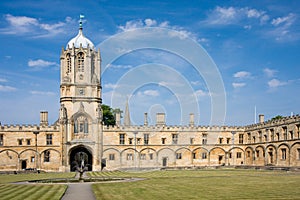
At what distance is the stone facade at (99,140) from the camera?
196ft

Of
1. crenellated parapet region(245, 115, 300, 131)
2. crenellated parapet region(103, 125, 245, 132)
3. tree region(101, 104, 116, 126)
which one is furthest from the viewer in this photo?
tree region(101, 104, 116, 126)

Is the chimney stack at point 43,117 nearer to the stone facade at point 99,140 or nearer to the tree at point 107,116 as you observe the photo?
the stone facade at point 99,140

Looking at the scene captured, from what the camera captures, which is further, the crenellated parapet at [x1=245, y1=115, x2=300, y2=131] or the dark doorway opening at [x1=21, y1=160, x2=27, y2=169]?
the dark doorway opening at [x1=21, y1=160, x2=27, y2=169]

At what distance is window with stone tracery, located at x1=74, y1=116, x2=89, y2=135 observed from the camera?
61312 mm

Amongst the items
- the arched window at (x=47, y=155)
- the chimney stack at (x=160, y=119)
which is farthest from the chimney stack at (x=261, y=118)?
the arched window at (x=47, y=155)

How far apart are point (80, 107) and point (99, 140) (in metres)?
5.62

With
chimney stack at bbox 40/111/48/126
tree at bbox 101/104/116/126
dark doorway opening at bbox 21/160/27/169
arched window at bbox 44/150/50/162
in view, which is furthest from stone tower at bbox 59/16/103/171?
tree at bbox 101/104/116/126

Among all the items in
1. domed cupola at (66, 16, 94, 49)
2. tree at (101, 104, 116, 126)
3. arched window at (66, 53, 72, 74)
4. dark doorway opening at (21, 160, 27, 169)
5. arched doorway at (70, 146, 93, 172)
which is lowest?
dark doorway opening at (21, 160, 27, 169)

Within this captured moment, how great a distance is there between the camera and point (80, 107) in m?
61.6

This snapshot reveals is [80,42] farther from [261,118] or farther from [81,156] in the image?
[261,118]

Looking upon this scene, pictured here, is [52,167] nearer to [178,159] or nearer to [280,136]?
[178,159]

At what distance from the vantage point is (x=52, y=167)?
6041 centimetres

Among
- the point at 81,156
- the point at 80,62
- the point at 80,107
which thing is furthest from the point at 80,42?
the point at 81,156

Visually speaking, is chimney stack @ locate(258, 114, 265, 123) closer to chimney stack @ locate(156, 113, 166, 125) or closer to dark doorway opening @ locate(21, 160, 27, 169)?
chimney stack @ locate(156, 113, 166, 125)
